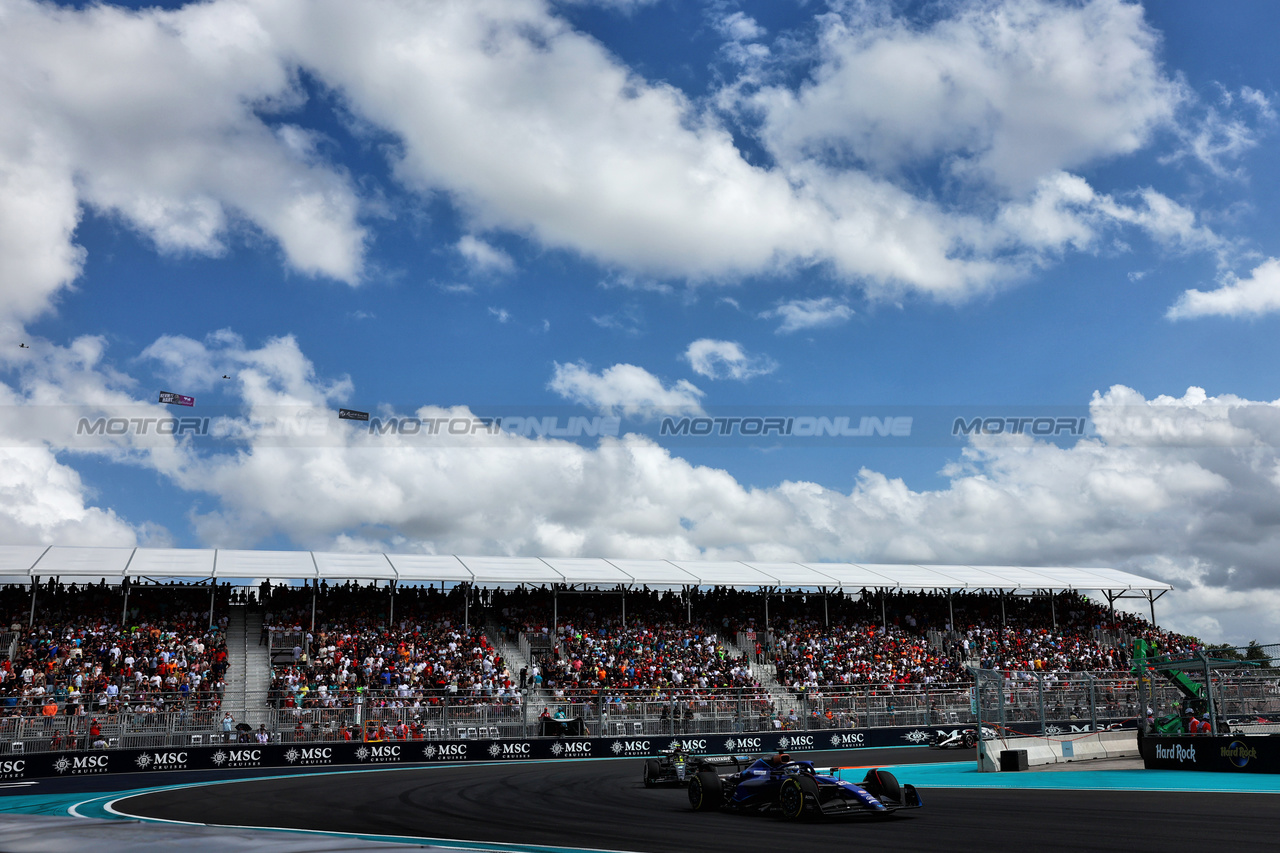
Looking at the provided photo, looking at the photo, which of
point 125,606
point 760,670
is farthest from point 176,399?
point 760,670

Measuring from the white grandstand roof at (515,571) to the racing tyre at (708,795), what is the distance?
2476 cm

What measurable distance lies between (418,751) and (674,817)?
1769 cm

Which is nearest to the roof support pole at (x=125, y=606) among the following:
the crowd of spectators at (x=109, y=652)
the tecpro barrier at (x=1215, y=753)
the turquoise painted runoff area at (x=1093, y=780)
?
the crowd of spectators at (x=109, y=652)

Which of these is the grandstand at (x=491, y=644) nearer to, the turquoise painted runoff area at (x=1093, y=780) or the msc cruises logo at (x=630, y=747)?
the msc cruises logo at (x=630, y=747)

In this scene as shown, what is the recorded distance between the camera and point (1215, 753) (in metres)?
19.8

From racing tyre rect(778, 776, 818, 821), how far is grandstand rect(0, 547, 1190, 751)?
45.0ft

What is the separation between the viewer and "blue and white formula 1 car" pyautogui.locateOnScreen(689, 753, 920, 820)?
42.8 ft

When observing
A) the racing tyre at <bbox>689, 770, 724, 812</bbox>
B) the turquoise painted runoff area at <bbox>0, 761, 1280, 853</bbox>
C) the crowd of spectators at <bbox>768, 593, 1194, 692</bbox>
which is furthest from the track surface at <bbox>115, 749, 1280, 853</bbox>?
the crowd of spectators at <bbox>768, 593, 1194, 692</bbox>

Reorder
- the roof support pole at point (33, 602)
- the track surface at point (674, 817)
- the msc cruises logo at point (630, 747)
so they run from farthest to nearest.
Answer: the roof support pole at point (33, 602), the msc cruises logo at point (630, 747), the track surface at point (674, 817)

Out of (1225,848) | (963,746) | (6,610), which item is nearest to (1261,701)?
(963,746)

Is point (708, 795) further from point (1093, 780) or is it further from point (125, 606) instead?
point (125, 606)

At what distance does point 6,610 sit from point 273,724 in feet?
42.9

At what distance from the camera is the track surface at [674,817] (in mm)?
10555

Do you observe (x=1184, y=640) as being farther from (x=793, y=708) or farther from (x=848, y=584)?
(x=793, y=708)
